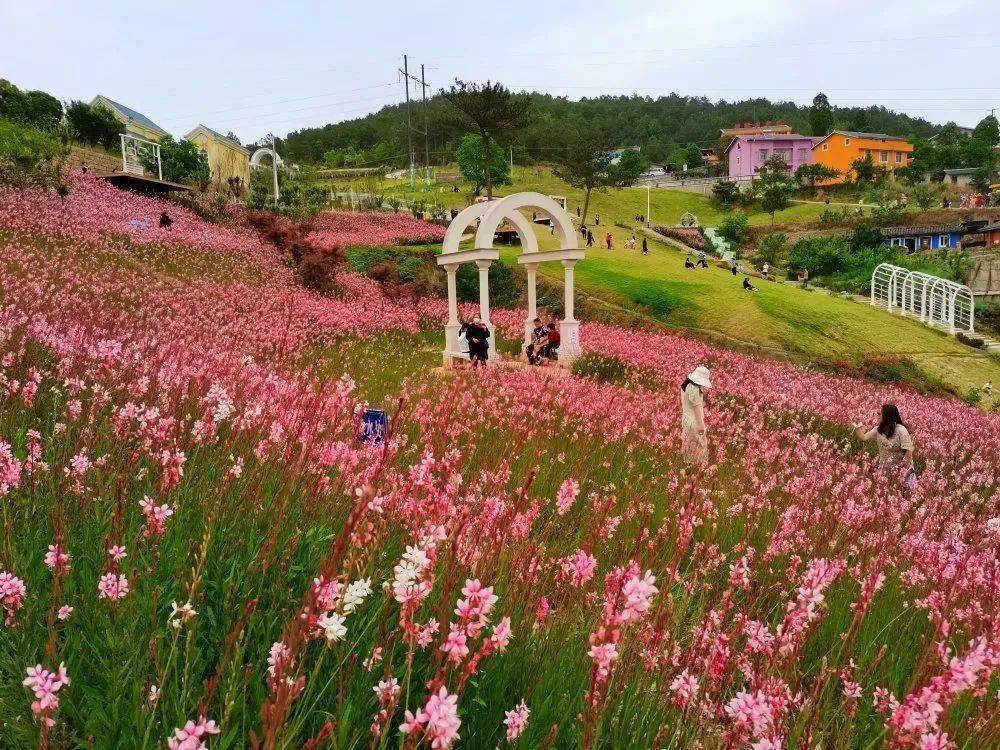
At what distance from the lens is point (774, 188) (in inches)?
2744

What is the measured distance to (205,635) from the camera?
2188 mm

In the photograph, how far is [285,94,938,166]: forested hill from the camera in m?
115

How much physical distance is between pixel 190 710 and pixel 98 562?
697 millimetres

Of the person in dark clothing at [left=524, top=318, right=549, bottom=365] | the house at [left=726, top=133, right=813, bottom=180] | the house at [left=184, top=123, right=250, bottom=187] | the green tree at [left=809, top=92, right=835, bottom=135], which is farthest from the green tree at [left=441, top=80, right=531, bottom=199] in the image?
the green tree at [left=809, top=92, right=835, bottom=135]

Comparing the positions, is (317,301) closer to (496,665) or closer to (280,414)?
(280,414)

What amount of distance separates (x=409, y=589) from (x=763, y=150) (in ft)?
373

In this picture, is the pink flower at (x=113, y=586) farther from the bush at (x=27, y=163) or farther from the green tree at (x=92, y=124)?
the green tree at (x=92, y=124)

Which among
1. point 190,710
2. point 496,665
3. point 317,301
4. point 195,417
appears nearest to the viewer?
point 190,710

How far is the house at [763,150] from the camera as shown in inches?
4053

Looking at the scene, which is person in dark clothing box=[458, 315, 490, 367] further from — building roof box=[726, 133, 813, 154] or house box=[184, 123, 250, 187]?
building roof box=[726, 133, 813, 154]

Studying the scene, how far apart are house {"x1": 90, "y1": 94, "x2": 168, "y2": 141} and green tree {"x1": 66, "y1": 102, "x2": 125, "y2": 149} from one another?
1880 mm

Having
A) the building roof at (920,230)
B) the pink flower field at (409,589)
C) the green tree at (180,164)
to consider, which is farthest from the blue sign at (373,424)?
the building roof at (920,230)

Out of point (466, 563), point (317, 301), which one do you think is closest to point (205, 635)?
point (466, 563)

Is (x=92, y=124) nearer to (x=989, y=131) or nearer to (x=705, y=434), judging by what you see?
(x=705, y=434)
